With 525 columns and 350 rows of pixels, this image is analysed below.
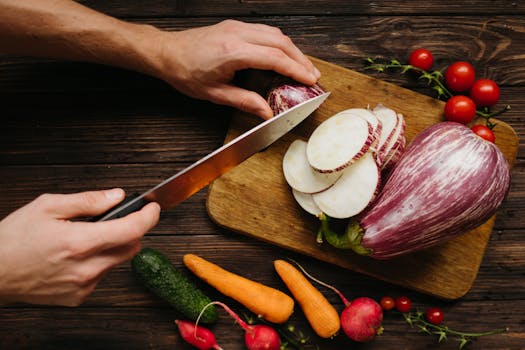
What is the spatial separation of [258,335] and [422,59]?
1.06 metres

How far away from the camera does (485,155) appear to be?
4.54 feet

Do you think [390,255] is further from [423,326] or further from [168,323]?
[168,323]

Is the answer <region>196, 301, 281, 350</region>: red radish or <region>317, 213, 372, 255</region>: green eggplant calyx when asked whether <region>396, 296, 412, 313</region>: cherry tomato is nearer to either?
<region>317, 213, 372, 255</region>: green eggplant calyx

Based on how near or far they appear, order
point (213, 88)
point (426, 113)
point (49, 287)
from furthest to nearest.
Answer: point (426, 113)
point (213, 88)
point (49, 287)

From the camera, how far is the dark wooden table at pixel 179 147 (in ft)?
5.44

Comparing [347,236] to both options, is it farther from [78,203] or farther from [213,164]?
[78,203]

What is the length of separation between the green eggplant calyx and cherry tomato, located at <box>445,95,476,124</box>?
48cm

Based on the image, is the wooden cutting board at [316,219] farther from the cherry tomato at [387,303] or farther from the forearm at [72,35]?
Result: the forearm at [72,35]

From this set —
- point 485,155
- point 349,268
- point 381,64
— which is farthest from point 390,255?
point 381,64

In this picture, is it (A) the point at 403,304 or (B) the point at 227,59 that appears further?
(A) the point at 403,304

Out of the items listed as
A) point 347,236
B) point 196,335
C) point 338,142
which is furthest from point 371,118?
point 196,335

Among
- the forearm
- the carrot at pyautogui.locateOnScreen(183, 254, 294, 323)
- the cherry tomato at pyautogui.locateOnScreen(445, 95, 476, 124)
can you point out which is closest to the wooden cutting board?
the cherry tomato at pyautogui.locateOnScreen(445, 95, 476, 124)

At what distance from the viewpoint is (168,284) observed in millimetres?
1542

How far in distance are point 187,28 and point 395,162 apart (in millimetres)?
834
